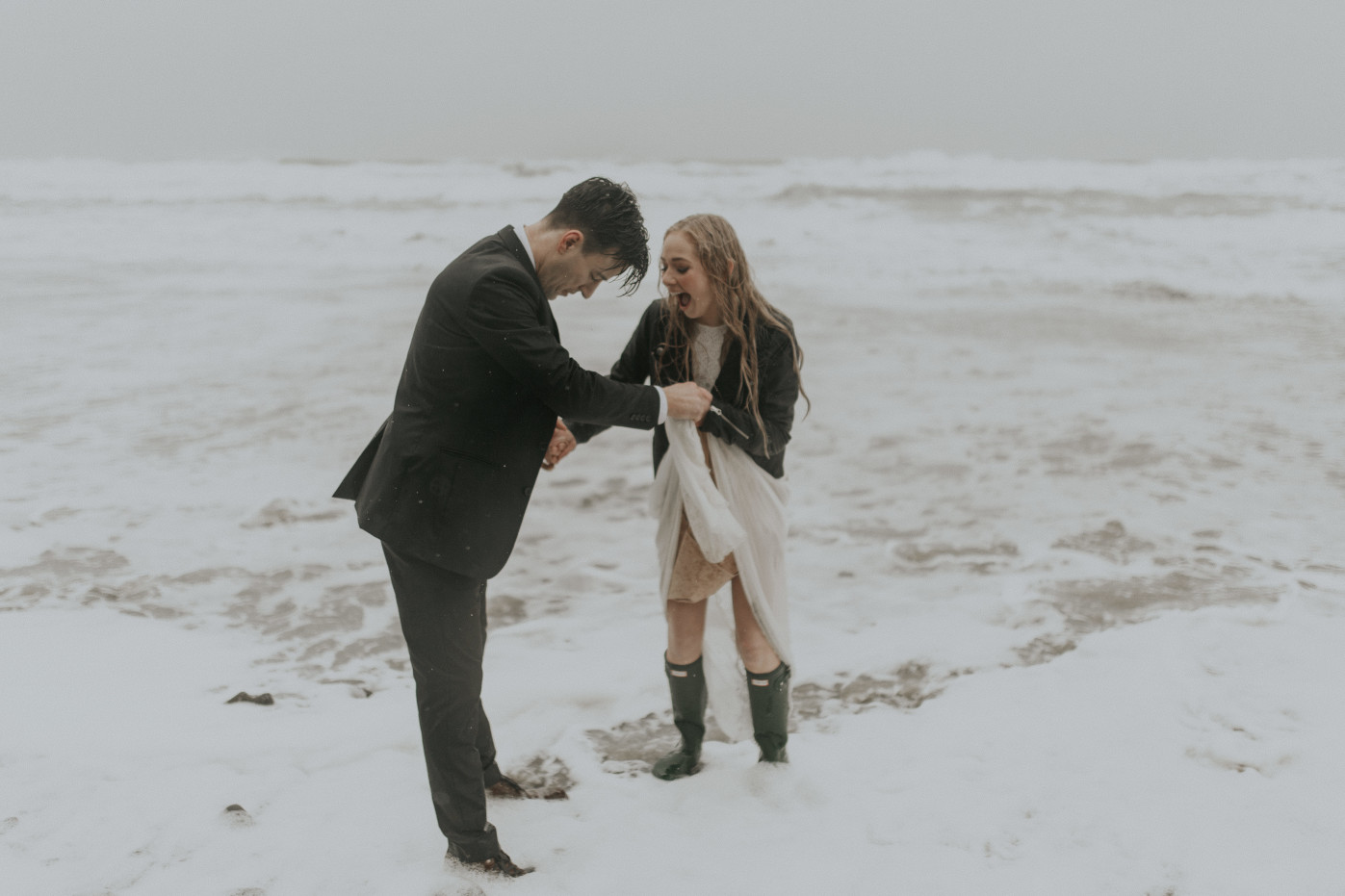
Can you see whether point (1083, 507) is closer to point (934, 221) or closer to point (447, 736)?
point (447, 736)

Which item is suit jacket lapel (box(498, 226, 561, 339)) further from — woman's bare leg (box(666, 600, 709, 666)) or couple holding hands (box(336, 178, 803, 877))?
woman's bare leg (box(666, 600, 709, 666))

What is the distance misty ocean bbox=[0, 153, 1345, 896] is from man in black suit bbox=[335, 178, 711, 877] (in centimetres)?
45

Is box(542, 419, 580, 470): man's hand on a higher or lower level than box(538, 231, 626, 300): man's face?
lower

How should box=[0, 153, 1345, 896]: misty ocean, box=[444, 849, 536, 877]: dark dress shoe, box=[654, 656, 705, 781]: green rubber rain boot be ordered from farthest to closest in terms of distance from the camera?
box=[654, 656, 705, 781]: green rubber rain boot → box=[0, 153, 1345, 896]: misty ocean → box=[444, 849, 536, 877]: dark dress shoe

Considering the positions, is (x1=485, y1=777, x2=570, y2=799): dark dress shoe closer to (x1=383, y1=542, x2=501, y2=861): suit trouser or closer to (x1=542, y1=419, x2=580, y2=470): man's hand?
(x1=383, y1=542, x2=501, y2=861): suit trouser

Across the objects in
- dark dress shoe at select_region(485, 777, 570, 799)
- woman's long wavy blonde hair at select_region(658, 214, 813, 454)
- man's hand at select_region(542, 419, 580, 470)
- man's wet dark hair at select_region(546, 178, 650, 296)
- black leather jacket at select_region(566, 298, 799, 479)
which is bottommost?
dark dress shoe at select_region(485, 777, 570, 799)

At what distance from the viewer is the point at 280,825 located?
9.09 feet

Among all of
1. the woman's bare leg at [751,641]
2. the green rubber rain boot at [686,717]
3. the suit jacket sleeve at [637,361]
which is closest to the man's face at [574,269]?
the suit jacket sleeve at [637,361]

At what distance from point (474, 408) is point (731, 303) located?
864mm

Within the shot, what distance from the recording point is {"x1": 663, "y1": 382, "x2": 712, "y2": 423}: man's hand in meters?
2.62

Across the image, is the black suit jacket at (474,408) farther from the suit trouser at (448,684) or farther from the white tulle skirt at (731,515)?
the white tulle skirt at (731,515)

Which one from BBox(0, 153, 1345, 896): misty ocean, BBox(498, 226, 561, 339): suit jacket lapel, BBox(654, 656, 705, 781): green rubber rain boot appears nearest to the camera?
BBox(498, 226, 561, 339): suit jacket lapel

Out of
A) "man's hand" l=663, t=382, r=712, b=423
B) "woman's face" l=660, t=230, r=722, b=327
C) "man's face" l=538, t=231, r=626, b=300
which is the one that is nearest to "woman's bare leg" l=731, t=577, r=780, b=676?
"man's hand" l=663, t=382, r=712, b=423

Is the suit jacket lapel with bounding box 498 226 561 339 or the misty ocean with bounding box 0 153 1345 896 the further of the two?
the misty ocean with bounding box 0 153 1345 896
